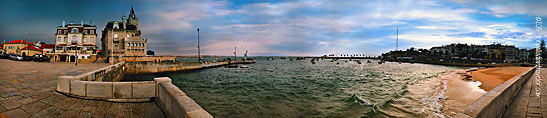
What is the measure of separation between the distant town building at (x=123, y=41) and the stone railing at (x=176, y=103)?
68.6m

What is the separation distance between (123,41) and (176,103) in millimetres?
78485

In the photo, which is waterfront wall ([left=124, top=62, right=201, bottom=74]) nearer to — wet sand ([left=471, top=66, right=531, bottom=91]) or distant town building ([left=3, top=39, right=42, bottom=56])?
distant town building ([left=3, top=39, right=42, bottom=56])

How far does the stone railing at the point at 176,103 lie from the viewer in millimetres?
3611

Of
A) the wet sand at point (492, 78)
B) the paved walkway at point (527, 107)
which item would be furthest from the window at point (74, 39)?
the wet sand at point (492, 78)

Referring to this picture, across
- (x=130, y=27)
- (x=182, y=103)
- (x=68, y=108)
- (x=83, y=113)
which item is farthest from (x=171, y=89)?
(x=130, y=27)

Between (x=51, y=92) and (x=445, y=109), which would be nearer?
(x=51, y=92)

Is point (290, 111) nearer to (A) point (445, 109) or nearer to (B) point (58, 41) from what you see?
(A) point (445, 109)

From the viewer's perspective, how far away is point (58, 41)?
51.2 meters

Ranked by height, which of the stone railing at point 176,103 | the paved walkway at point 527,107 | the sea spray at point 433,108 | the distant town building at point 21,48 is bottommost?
the sea spray at point 433,108

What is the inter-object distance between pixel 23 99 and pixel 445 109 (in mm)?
18649

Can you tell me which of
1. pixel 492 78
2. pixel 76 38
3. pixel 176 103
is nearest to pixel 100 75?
pixel 176 103

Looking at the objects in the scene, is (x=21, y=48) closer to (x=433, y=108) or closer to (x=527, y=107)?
(x=433, y=108)

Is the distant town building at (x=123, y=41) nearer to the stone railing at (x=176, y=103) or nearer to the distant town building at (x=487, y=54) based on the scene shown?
the stone railing at (x=176, y=103)

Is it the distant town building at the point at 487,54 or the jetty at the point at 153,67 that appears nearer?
the jetty at the point at 153,67
